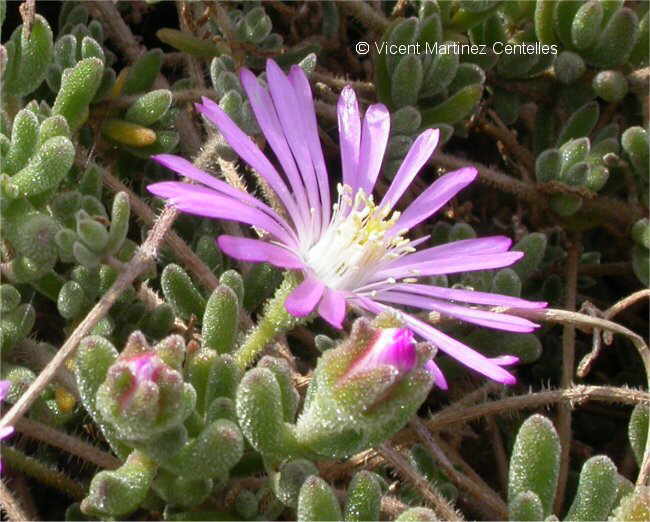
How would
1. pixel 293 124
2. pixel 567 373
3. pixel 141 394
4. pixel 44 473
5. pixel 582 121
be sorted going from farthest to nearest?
pixel 582 121
pixel 567 373
pixel 293 124
pixel 44 473
pixel 141 394

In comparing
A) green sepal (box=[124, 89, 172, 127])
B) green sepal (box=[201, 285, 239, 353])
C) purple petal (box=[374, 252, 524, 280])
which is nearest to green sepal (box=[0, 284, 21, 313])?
green sepal (box=[201, 285, 239, 353])

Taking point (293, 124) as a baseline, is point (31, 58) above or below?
above

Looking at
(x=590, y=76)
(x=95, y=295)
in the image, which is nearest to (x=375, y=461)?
(x=95, y=295)

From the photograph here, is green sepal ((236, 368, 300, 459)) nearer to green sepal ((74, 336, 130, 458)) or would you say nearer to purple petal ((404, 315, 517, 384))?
green sepal ((74, 336, 130, 458))

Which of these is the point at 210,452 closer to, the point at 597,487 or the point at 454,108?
the point at 597,487

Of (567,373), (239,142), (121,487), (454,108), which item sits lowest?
(567,373)

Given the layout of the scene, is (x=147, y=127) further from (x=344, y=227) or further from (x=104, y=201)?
(x=344, y=227)

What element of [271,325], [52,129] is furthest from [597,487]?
[52,129]

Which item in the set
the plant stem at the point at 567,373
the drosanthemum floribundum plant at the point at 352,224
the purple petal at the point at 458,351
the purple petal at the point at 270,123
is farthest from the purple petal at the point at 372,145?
the plant stem at the point at 567,373
